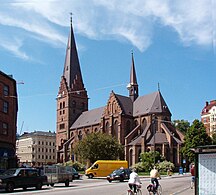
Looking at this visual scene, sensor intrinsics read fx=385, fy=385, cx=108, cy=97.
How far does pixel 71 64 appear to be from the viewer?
364ft

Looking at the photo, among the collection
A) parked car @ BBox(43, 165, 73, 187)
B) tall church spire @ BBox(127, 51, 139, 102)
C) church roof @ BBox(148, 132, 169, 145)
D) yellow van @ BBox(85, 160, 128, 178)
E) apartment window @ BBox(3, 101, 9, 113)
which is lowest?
yellow van @ BBox(85, 160, 128, 178)

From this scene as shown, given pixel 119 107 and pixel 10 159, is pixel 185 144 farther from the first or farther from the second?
pixel 10 159

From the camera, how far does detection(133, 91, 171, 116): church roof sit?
9224 centimetres

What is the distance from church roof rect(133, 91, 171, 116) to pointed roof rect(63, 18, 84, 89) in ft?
68.5

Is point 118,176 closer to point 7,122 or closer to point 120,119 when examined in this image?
point 7,122

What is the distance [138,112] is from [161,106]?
757cm

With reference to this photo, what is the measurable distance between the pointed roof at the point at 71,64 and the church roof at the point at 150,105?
822 inches

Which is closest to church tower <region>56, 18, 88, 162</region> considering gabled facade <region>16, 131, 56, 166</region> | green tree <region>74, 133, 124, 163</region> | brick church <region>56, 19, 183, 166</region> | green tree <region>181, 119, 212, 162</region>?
brick church <region>56, 19, 183, 166</region>

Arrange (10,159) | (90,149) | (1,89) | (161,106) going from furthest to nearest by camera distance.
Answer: (161,106)
(90,149)
(10,159)
(1,89)

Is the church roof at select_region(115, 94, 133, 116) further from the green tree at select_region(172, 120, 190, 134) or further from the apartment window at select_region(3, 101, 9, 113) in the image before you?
the apartment window at select_region(3, 101, 9, 113)

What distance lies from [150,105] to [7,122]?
56749mm

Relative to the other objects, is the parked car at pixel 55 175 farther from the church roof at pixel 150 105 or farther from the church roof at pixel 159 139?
the church roof at pixel 150 105

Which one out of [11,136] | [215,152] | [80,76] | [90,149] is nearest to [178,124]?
[80,76]

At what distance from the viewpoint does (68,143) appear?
372ft
